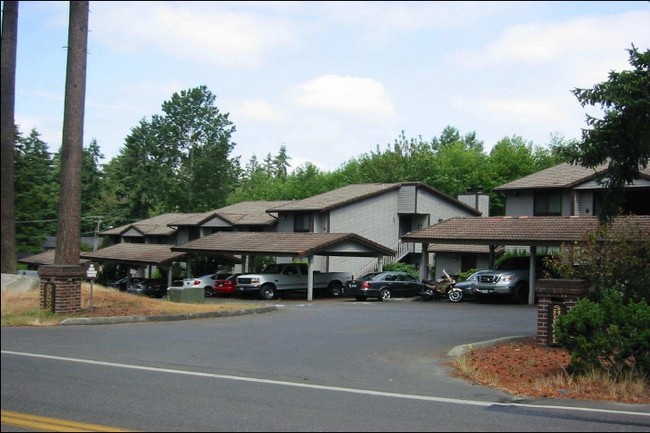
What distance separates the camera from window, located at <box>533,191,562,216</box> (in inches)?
1561

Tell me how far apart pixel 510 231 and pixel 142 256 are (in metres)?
24.0

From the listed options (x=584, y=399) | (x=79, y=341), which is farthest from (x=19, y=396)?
(x=584, y=399)

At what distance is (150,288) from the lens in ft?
150

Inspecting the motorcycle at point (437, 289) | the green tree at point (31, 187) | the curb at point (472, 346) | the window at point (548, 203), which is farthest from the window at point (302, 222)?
the green tree at point (31, 187)

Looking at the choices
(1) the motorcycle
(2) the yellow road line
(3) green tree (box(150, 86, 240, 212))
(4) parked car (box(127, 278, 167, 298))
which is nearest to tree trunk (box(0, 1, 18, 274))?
(2) the yellow road line

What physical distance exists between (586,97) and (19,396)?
13.7 metres

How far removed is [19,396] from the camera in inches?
261

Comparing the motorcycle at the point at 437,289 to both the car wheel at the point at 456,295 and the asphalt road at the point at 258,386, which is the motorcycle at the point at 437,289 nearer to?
the car wheel at the point at 456,295

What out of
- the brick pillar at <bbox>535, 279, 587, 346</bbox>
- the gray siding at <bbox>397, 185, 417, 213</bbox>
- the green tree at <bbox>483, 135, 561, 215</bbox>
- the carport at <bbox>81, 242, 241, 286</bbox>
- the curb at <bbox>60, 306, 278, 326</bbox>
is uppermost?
the green tree at <bbox>483, 135, 561, 215</bbox>

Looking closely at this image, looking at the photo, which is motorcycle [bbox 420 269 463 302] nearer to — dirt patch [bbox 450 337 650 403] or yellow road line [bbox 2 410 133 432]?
dirt patch [bbox 450 337 650 403]

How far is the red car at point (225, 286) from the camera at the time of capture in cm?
4194

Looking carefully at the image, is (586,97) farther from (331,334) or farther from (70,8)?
(70,8)

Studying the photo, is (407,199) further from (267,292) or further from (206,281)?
(206,281)

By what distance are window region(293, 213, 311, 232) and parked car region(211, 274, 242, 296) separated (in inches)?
293
